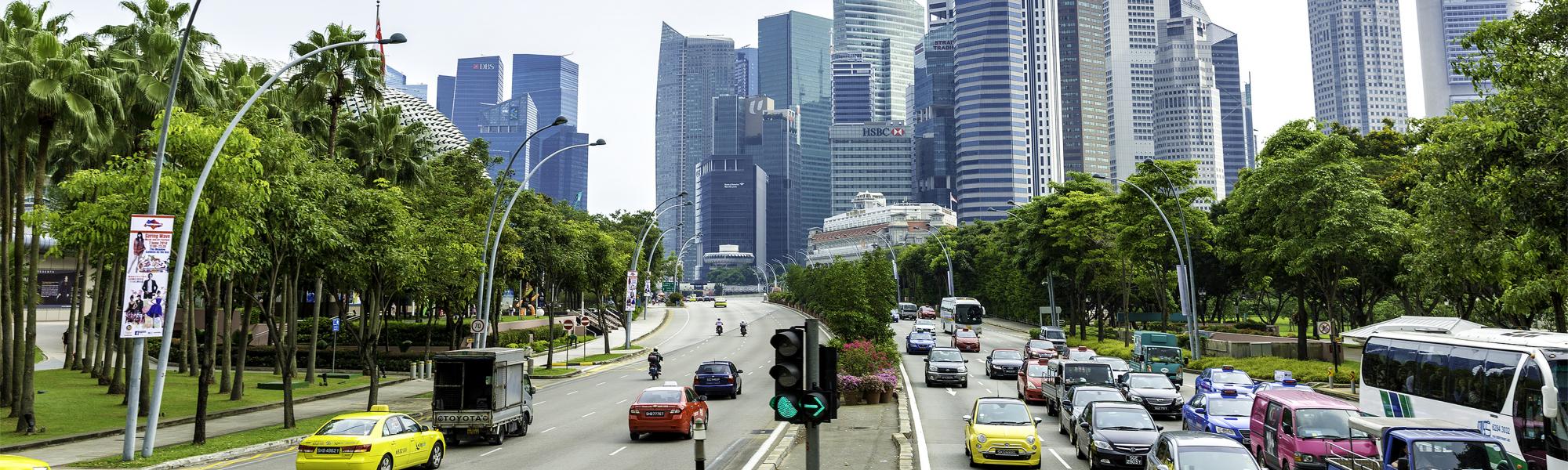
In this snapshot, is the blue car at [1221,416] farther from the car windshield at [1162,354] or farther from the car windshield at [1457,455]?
the car windshield at [1162,354]

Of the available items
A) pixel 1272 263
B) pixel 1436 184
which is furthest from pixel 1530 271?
pixel 1272 263

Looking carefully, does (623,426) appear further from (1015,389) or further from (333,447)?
(1015,389)

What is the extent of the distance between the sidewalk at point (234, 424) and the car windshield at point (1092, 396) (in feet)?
62.7

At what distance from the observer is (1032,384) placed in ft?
108

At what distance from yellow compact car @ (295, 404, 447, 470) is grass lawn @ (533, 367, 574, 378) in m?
28.0

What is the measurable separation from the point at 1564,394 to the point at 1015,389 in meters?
24.1

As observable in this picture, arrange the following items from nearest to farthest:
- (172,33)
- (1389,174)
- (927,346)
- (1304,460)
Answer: (1304,460) < (172,33) < (1389,174) < (927,346)

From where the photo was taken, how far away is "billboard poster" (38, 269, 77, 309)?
290ft

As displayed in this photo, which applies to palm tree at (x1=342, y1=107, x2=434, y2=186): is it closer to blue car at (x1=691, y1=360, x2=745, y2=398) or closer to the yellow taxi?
blue car at (x1=691, y1=360, x2=745, y2=398)

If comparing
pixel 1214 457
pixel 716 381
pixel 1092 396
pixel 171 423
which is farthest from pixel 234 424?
pixel 1214 457

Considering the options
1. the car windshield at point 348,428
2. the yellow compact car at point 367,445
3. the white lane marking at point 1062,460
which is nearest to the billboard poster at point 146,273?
the car windshield at point 348,428

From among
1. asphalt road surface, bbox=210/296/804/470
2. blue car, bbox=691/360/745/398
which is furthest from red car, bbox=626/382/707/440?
blue car, bbox=691/360/745/398

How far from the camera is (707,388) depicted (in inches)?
1417

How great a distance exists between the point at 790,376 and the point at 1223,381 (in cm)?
2455
